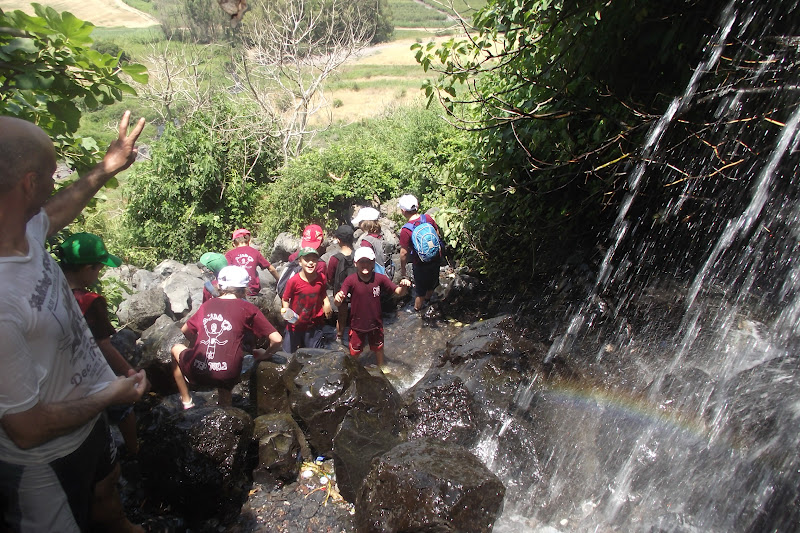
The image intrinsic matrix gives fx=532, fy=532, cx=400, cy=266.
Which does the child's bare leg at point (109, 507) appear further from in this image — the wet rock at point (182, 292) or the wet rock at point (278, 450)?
the wet rock at point (182, 292)

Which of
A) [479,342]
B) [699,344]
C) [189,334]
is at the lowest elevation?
[189,334]

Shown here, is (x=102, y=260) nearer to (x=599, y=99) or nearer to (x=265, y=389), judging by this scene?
(x=265, y=389)

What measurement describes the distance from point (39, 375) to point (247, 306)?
246cm

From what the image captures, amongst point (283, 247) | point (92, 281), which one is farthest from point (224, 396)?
point (283, 247)

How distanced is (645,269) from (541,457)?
297cm

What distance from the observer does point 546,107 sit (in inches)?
221

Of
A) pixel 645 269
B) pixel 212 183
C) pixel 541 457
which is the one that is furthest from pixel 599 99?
pixel 212 183

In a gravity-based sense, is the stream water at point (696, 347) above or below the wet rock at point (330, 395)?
above

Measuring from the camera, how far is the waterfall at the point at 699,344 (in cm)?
374

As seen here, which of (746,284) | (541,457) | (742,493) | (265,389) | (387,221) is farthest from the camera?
(387,221)

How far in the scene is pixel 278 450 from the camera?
4.25m

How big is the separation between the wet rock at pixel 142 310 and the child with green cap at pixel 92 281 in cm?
352

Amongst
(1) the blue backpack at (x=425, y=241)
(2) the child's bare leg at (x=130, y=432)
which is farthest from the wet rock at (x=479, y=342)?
(2) the child's bare leg at (x=130, y=432)

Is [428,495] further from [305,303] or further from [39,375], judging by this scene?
[305,303]
